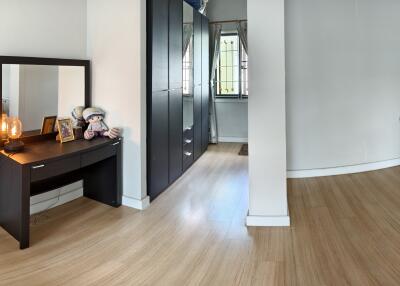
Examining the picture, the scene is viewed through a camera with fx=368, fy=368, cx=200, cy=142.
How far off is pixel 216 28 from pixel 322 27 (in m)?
2.74

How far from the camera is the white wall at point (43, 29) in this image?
2955 millimetres

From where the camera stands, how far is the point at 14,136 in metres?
2.95

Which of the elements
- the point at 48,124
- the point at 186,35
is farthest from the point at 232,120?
the point at 48,124

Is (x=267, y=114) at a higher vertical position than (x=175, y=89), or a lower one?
lower

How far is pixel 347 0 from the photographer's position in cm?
438

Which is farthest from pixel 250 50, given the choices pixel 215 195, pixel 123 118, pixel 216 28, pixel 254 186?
pixel 216 28

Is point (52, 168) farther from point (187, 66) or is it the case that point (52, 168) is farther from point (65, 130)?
point (187, 66)

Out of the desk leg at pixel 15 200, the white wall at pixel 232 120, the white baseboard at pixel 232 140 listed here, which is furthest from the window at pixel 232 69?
the desk leg at pixel 15 200

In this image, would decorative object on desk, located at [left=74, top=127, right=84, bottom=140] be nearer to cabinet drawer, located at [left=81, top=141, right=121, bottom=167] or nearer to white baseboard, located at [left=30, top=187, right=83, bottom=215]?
cabinet drawer, located at [left=81, top=141, right=121, bottom=167]

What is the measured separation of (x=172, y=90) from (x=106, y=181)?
1296mm

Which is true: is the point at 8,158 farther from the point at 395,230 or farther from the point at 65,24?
the point at 395,230

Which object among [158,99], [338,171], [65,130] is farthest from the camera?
[338,171]

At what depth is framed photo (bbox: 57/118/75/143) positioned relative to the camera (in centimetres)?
325

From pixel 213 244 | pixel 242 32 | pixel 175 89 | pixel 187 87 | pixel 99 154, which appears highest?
pixel 242 32
